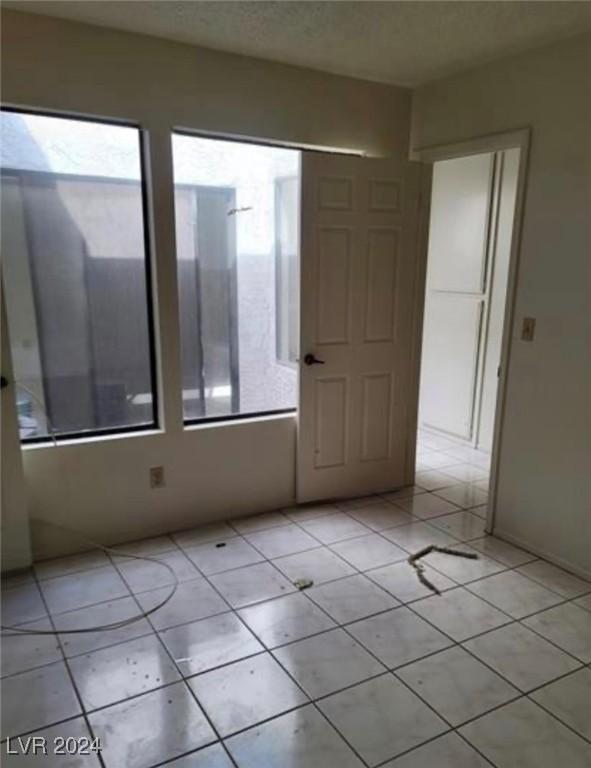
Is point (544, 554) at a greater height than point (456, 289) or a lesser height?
lesser

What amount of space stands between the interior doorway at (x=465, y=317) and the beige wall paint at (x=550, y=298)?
2.75 feet

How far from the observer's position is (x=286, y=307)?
335 cm

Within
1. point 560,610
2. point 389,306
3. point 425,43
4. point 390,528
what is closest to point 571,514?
point 560,610

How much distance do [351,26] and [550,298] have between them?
152 centimetres

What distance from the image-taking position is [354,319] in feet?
10.9

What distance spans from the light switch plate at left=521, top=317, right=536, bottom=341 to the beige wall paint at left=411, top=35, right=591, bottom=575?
0.09 ft

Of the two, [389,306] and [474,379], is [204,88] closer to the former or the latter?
[389,306]

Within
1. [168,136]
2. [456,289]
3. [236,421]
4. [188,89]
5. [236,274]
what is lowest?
[236,421]

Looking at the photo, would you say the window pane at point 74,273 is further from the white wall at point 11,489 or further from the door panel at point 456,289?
the door panel at point 456,289

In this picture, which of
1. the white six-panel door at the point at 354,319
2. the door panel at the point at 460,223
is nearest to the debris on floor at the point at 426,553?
the white six-panel door at the point at 354,319

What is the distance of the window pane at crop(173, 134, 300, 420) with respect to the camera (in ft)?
9.70

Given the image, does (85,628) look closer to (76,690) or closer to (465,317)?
(76,690)

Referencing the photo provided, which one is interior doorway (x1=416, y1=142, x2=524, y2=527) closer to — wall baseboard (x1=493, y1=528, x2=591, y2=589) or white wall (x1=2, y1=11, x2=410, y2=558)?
wall baseboard (x1=493, y1=528, x2=591, y2=589)

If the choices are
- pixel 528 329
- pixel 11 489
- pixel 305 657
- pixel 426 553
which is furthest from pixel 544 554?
pixel 11 489
